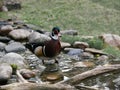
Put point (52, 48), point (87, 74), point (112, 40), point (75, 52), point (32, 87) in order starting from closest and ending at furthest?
point (32, 87) < point (87, 74) < point (52, 48) < point (75, 52) < point (112, 40)

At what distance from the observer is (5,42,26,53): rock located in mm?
9872

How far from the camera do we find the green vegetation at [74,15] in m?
13.7

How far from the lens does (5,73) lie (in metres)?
7.63

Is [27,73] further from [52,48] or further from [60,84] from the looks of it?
[60,84]

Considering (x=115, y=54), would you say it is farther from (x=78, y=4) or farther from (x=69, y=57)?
(x=78, y=4)

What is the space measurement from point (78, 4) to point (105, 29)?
2.96 m

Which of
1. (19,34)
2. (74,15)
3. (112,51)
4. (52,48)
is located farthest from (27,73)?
(74,15)

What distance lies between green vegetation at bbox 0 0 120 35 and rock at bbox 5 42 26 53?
9.57ft

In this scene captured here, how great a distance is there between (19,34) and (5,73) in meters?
3.48

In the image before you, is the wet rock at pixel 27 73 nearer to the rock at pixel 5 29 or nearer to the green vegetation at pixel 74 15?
the rock at pixel 5 29

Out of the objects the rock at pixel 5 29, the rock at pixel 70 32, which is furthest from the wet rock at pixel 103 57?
the rock at pixel 5 29

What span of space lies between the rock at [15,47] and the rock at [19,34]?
2.52 ft

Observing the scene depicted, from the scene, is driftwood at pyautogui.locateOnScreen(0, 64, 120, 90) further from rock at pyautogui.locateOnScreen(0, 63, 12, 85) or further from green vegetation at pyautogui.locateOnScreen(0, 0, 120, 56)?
green vegetation at pyautogui.locateOnScreen(0, 0, 120, 56)

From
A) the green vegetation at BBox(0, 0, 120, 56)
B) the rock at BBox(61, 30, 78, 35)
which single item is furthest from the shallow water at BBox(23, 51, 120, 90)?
the green vegetation at BBox(0, 0, 120, 56)
